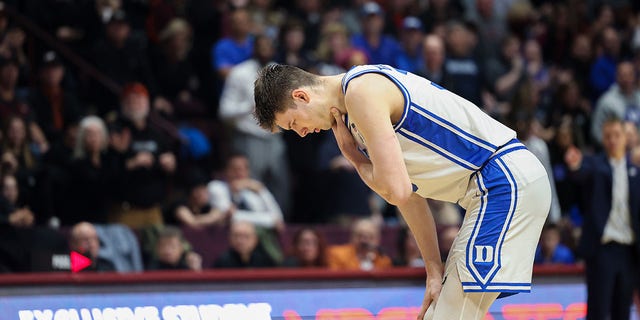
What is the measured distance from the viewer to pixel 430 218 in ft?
16.3

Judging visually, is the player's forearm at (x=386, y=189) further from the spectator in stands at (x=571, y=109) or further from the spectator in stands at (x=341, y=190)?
the spectator in stands at (x=571, y=109)

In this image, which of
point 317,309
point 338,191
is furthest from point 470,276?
point 338,191

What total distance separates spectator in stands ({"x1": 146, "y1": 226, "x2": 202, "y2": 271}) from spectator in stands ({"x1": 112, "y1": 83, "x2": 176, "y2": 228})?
2.13 ft

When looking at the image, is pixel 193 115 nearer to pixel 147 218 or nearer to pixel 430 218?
pixel 147 218

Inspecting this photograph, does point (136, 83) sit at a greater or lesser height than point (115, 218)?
greater

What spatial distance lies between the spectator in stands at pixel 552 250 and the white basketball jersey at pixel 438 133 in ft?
19.4

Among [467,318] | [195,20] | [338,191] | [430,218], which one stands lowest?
[467,318]

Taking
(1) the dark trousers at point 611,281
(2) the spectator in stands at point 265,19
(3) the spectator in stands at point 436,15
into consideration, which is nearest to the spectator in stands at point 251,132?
(2) the spectator in stands at point 265,19

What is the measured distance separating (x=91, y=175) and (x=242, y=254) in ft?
5.59

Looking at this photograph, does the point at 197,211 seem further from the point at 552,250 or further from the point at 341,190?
the point at 552,250

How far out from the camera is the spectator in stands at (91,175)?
9.97 m

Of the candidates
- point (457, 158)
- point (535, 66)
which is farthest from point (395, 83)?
point (535, 66)

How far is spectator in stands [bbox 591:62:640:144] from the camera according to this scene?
1248cm

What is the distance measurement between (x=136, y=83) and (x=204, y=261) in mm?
2421
